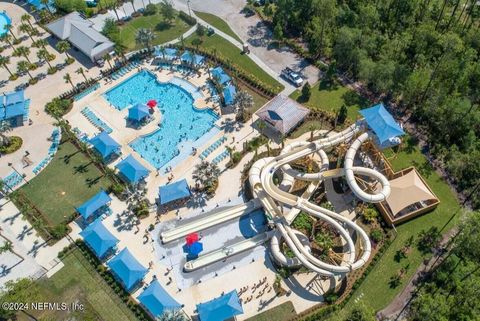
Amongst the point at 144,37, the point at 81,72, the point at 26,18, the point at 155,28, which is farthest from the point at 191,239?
the point at 26,18

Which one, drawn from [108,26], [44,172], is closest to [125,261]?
[44,172]

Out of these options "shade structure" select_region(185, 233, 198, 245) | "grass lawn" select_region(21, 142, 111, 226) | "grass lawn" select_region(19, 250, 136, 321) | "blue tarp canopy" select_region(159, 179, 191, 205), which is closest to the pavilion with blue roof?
"grass lawn" select_region(21, 142, 111, 226)

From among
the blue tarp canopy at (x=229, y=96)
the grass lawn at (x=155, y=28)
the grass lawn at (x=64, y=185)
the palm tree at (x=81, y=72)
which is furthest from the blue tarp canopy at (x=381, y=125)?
the palm tree at (x=81, y=72)

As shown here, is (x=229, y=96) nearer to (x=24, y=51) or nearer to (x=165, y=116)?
(x=165, y=116)

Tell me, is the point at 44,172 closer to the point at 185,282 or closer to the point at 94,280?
the point at 94,280

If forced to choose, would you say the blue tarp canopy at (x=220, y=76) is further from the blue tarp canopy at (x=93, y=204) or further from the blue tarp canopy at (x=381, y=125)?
the blue tarp canopy at (x=93, y=204)

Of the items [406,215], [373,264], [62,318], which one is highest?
[406,215]
